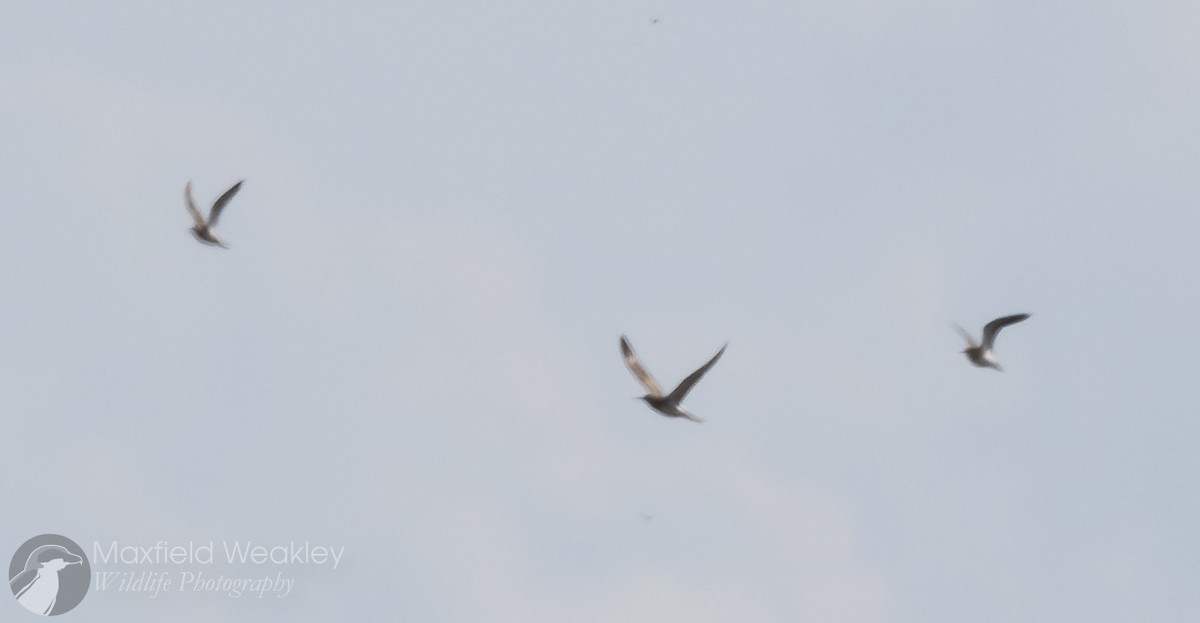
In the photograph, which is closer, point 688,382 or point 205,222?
point 688,382

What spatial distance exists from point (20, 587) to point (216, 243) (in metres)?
16.2

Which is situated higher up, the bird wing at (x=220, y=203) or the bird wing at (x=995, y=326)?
the bird wing at (x=995, y=326)

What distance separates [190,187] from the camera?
196 feet

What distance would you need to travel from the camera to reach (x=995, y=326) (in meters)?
59.1

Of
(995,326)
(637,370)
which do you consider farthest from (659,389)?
(995,326)

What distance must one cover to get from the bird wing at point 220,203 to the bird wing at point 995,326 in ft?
85.3

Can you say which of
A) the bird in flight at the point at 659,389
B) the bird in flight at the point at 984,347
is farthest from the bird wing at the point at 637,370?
the bird in flight at the point at 984,347

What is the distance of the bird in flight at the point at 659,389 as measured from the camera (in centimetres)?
4536

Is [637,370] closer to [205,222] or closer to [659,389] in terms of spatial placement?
[659,389]

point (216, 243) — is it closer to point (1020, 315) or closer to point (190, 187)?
point (190, 187)

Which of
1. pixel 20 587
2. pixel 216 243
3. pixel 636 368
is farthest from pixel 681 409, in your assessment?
pixel 20 587

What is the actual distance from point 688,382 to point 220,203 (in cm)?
2178

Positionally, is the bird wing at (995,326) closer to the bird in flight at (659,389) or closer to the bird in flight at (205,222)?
the bird in flight at (659,389)

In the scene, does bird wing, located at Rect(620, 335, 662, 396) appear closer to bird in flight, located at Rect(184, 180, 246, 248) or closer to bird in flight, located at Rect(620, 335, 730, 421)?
bird in flight, located at Rect(620, 335, 730, 421)
